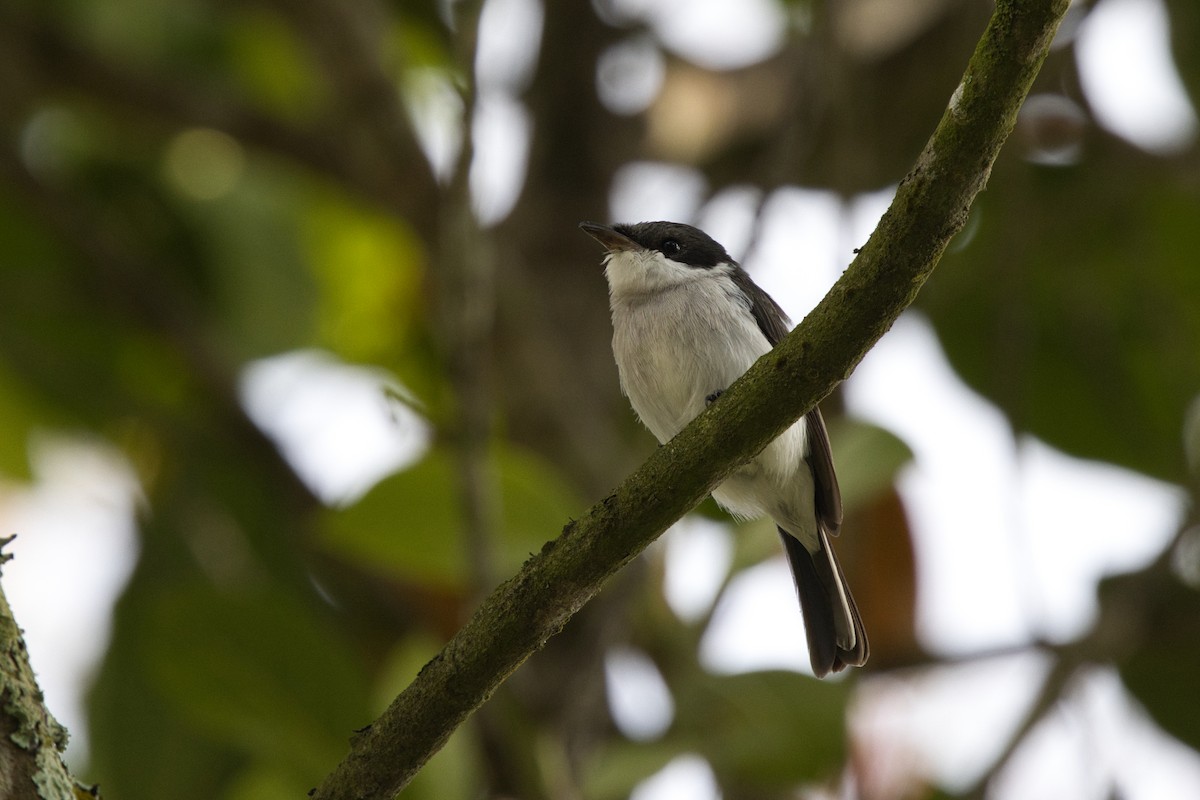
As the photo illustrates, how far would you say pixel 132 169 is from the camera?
6555 mm

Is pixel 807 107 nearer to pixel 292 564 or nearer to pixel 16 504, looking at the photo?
pixel 292 564

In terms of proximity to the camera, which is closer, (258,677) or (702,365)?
(702,365)

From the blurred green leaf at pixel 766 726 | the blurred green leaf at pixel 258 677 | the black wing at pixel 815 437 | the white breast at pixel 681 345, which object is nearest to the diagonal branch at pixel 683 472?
the black wing at pixel 815 437

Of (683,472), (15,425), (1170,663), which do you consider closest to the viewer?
(683,472)

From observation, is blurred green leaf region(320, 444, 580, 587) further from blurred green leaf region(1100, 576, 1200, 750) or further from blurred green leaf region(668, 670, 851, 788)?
blurred green leaf region(1100, 576, 1200, 750)

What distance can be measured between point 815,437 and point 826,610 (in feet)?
1.77

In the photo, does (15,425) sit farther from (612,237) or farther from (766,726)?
(766,726)

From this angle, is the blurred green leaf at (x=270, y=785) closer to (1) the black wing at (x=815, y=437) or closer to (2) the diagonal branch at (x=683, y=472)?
(1) the black wing at (x=815, y=437)

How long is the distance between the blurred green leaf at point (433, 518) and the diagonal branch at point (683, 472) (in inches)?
78.9

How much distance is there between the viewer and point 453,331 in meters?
3.92

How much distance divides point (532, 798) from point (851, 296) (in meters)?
2.53

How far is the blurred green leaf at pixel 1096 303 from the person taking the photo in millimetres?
5668

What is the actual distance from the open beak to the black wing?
0.45 meters

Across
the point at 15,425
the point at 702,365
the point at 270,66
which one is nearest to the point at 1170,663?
the point at 702,365
